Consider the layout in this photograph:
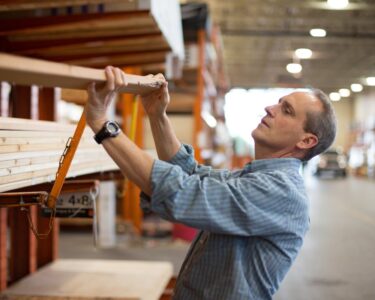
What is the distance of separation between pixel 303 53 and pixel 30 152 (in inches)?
117

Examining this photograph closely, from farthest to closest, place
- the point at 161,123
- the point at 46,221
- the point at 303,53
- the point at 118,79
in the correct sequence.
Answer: the point at 303,53 → the point at 46,221 → the point at 161,123 → the point at 118,79

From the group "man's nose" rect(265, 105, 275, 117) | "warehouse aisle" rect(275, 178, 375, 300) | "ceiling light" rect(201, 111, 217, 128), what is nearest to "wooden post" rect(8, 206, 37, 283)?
"warehouse aisle" rect(275, 178, 375, 300)

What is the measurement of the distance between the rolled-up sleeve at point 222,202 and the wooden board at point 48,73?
34cm

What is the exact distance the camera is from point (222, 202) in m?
1.70

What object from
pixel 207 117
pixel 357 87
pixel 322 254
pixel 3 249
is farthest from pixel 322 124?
pixel 207 117

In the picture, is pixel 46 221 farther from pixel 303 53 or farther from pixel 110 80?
pixel 110 80

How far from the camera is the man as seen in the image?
63.9 inches

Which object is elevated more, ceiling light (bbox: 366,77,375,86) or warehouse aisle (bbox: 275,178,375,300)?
ceiling light (bbox: 366,77,375,86)

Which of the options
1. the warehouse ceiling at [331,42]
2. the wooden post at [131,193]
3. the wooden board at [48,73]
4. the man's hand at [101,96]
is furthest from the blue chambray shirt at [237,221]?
the wooden post at [131,193]

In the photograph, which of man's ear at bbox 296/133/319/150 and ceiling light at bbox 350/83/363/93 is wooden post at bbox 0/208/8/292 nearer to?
man's ear at bbox 296/133/319/150

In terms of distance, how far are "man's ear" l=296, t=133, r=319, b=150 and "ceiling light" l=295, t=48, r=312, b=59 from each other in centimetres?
239

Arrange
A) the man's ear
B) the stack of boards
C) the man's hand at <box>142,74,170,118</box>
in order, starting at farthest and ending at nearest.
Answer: the man's ear → the man's hand at <box>142,74,170,118</box> → the stack of boards

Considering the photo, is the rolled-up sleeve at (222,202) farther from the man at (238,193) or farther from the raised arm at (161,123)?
the raised arm at (161,123)

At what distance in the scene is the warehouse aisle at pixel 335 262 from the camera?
5012mm
